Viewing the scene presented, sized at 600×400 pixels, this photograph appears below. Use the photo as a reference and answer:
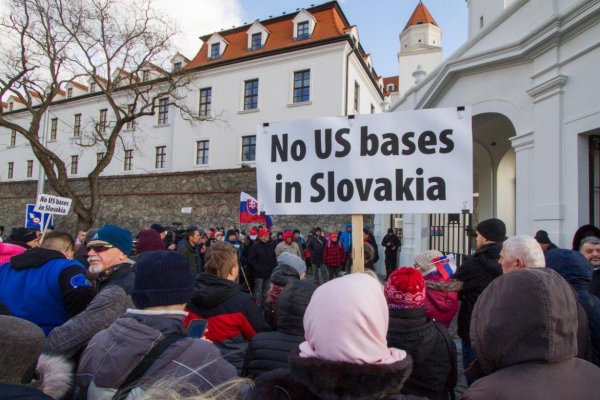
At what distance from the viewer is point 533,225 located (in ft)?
23.9

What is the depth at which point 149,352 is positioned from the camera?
1765 millimetres

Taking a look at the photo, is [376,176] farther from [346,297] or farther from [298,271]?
[346,297]

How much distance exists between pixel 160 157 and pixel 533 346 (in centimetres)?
3154

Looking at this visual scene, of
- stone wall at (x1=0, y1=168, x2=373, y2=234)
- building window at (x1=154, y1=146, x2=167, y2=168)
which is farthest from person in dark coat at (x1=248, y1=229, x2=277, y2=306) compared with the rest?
building window at (x1=154, y1=146, x2=167, y2=168)

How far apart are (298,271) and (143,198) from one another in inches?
1015

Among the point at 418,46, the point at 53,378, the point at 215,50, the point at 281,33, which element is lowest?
the point at 53,378

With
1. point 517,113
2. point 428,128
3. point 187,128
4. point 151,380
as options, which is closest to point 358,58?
point 187,128

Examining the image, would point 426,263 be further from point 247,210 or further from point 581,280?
point 247,210

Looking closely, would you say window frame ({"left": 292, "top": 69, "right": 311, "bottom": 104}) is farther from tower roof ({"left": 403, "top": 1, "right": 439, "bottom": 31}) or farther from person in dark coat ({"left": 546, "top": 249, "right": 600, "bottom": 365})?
tower roof ({"left": 403, "top": 1, "right": 439, "bottom": 31})

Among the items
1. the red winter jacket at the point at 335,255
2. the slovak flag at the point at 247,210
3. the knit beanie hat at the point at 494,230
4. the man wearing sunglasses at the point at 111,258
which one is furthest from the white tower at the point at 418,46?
the man wearing sunglasses at the point at 111,258

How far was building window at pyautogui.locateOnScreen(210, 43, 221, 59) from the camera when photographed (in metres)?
30.1

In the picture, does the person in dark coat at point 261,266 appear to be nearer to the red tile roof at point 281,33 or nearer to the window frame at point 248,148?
the window frame at point 248,148

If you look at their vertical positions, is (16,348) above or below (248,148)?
below

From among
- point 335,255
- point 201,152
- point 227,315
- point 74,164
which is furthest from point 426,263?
point 74,164
